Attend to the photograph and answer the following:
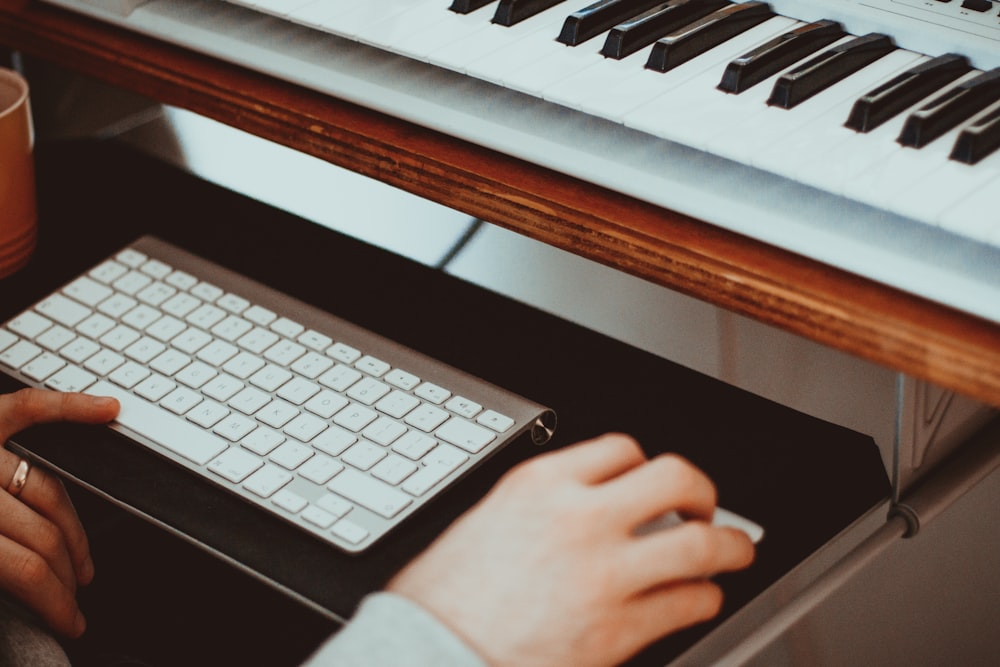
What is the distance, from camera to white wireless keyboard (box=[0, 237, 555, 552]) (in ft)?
1.80

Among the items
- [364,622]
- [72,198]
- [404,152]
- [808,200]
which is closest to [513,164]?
[404,152]

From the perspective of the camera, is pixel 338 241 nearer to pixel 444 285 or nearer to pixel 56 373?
pixel 444 285

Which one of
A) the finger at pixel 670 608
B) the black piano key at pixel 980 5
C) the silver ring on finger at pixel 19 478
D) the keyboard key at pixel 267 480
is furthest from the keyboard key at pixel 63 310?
the black piano key at pixel 980 5

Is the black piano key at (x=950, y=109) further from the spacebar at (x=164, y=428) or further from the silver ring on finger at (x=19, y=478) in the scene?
the silver ring on finger at (x=19, y=478)

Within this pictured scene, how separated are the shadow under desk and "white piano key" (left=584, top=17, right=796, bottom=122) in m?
0.17

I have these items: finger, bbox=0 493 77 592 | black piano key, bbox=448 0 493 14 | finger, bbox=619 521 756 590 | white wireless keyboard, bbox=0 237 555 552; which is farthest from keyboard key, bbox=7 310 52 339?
finger, bbox=619 521 756 590

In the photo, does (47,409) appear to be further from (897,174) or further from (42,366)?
(897,174)

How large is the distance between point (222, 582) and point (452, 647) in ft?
1.64

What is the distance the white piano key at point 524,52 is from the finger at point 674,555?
270 mm

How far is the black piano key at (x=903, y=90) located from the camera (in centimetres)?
54

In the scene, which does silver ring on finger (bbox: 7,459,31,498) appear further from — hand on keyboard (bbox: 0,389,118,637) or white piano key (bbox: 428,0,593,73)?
white piano key (bbox: 428,0,593,73)

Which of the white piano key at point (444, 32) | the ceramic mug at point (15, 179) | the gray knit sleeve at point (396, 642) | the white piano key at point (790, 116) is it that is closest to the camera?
the gray knit sleeve at point (396, 642)

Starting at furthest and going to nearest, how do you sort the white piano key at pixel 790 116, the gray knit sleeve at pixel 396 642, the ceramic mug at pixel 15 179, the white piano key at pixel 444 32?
the ceramic mug at pixel 15 179, the white piano key at pixel 444 32, the white piano key at pixel 790 116, the gray knit sleeve at pixel 396 642

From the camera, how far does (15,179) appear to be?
0.75 metres
